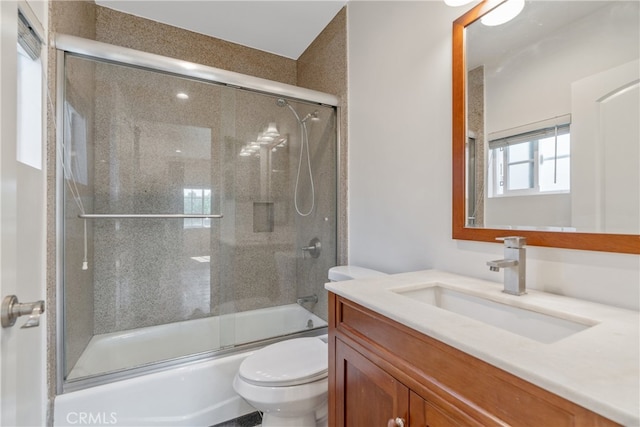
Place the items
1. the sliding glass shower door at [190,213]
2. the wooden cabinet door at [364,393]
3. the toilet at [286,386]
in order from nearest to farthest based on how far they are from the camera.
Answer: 1. the wooden cabinet door at [364,393]
2. the toilet at [286,386]
3. the sliding glass shower door at [190,213]

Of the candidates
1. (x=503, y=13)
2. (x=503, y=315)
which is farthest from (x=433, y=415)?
(x=503, y=13)

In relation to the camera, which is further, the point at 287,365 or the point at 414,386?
the point at 287,365

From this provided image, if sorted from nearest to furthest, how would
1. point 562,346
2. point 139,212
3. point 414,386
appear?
point 562,346, point 414,386, point 139,212

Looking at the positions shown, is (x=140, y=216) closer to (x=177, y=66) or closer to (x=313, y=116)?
(x=177, y=66)

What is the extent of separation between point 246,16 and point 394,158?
5.11 feet

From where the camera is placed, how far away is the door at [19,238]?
60cm

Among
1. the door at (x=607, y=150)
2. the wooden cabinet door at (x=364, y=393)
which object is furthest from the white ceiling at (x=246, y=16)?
the wooden cabinet door at (x=364, y=393)

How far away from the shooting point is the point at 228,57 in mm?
2350

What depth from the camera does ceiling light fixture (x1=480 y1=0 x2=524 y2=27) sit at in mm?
980

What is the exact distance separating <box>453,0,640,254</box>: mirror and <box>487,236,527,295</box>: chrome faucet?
0.26 feet

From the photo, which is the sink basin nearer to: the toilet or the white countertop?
the white countertop

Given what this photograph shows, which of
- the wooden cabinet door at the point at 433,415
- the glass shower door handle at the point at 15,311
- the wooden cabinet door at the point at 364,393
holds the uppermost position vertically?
the glass shower door handle at the point at 15,311

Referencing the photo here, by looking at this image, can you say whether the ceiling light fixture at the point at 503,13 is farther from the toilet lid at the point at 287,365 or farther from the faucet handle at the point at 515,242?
the toilet lid at the point at 287,365

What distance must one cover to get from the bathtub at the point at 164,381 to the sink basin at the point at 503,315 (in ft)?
3.83
